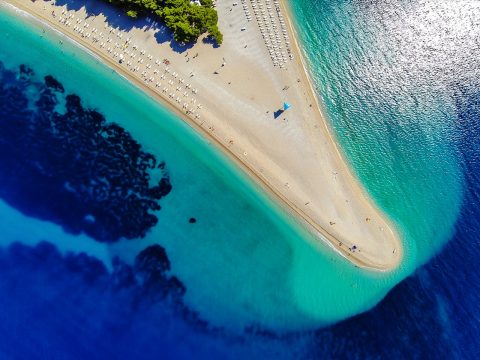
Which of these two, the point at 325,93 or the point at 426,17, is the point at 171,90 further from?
the point at 426,17

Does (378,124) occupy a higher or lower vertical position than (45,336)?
higher

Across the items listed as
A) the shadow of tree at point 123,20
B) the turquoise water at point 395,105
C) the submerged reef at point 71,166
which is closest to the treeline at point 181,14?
the shadow of tree at point 123,20

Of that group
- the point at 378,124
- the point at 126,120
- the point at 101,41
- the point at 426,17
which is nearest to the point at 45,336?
the point at 126,120

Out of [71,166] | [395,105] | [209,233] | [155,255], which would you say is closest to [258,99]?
[209,233]

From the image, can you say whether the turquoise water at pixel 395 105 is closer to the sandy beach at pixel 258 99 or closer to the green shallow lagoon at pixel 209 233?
the sandy beach at pixel 258 99

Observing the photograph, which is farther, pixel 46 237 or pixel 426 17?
pixel 426 17

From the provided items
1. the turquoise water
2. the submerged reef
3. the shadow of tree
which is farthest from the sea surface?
the shadow of tree
